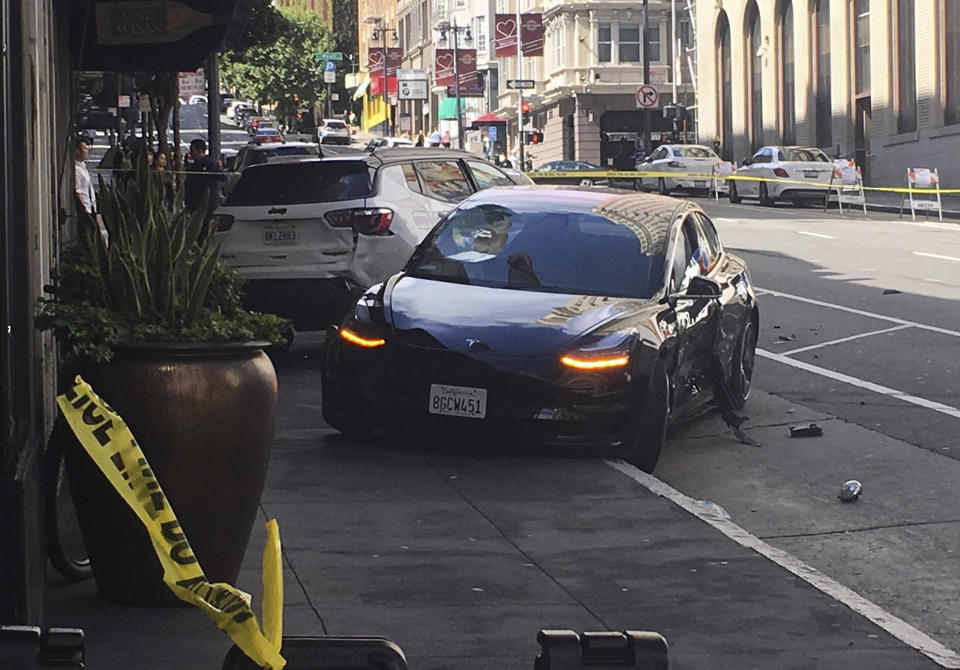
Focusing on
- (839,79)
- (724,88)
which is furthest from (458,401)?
(724,88)

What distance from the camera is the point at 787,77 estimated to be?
62.0 meters

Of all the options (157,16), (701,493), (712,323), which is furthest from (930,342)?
(157,16)

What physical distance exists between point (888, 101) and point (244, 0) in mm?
26404

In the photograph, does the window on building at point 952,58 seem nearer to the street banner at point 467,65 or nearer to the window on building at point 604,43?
the window on building at point 604,43

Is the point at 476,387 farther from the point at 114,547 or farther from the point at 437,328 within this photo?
the point at 114,547

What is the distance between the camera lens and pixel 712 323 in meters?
11.4

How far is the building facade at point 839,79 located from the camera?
162 ft

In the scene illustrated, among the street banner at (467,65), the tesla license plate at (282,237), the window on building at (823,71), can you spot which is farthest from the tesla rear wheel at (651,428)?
the street banner at (467,65)

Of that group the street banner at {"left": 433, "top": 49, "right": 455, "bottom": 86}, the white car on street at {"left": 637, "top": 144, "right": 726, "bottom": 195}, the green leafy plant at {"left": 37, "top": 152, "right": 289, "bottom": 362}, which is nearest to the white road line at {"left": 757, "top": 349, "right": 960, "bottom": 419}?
the green leafy plant at {"left": 37, "top": 152, "right": 289, "bottom": 362}

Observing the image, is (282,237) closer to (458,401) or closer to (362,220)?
(362,220)

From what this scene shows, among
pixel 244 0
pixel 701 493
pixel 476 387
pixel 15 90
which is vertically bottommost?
pixel 701 493

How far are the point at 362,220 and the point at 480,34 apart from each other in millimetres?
89537

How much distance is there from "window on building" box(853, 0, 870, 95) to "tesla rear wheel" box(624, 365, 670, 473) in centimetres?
4700

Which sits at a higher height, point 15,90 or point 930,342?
point 15,90
